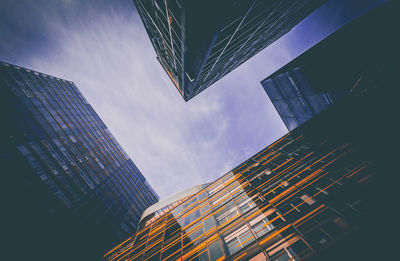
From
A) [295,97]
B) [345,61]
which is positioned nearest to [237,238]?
[295,97]

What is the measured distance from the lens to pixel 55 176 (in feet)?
77.0

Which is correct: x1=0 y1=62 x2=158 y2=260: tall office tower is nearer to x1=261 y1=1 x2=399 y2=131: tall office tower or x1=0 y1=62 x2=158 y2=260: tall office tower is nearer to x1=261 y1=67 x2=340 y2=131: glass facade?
x1=261 y1=67 x2=340 y2=131: glass facade

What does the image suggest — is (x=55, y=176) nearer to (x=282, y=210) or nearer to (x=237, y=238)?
(x=237, y=238)

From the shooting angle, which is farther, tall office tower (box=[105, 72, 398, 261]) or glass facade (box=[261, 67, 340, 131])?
glass facade (box=[261, 67, 340, 131])

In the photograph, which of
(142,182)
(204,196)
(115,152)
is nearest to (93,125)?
(115,152)

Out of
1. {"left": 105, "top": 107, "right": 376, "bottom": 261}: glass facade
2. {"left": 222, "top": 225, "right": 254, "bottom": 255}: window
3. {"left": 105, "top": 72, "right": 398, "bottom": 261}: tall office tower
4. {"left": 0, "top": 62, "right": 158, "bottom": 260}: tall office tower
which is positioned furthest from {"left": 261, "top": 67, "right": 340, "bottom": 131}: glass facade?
{"left": 0, "top": 62, "right": 158, "bottom": 260}: tall office tower

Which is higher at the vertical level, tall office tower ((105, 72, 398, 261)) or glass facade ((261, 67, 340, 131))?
glass facade ((261, 67, 340, 131))

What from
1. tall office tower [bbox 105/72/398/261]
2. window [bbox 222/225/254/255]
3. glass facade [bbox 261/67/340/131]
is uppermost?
glass facade [bbox 261/67/340/131]

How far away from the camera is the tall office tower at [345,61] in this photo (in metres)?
9.24

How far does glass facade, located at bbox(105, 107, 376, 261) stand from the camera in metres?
8.08

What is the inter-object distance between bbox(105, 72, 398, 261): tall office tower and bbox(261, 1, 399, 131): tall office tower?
126 cm

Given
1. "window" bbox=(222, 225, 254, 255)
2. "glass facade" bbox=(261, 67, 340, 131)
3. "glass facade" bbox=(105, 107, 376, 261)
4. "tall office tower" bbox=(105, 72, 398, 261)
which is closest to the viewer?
"tall office tower" bbox=(105, 72, 398, 261)

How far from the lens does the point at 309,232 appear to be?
8164mm

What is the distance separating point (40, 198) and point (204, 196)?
2258 cm
